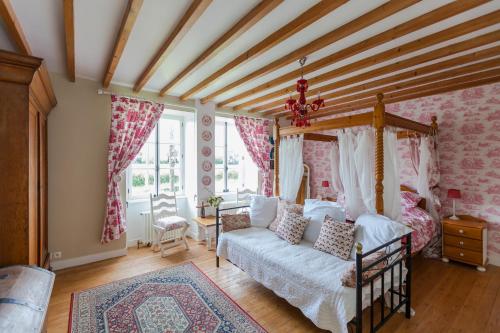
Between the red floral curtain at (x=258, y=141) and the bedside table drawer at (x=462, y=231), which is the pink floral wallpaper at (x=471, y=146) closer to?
the bedside table drawer at (x=462, y=231)

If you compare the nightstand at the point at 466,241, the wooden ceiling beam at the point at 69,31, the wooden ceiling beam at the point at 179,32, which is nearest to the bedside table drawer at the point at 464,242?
the nightstand at the point at 466,241

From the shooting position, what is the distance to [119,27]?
6.95ft

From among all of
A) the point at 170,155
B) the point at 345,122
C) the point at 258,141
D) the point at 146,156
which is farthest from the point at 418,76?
the point at 146,156

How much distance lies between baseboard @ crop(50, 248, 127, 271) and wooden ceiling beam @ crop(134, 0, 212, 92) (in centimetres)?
273

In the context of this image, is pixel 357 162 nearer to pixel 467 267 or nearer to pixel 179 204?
pixel 467 267

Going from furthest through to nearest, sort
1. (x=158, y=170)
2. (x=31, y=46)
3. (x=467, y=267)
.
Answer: (x=158, y=170) → (x=467, y=267) → (x=31, y=46)

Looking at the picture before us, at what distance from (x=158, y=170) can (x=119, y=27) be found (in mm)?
2848

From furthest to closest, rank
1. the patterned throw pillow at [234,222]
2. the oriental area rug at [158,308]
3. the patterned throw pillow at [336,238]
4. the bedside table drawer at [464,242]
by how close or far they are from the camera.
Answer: the patterned throw pillow at [234,222]
the bedside table drawer at [464,242]
the patterned throw pillow at [336,238]
the oriental area rug at [158,308]

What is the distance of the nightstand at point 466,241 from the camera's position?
3.19 meters

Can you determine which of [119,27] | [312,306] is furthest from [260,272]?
[119,27]

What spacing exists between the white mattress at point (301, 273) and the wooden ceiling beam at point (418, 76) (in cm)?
243

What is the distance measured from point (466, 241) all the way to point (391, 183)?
6.29ft

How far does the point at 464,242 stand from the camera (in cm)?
329

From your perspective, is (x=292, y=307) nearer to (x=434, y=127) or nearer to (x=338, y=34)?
(x=338, y=34)
